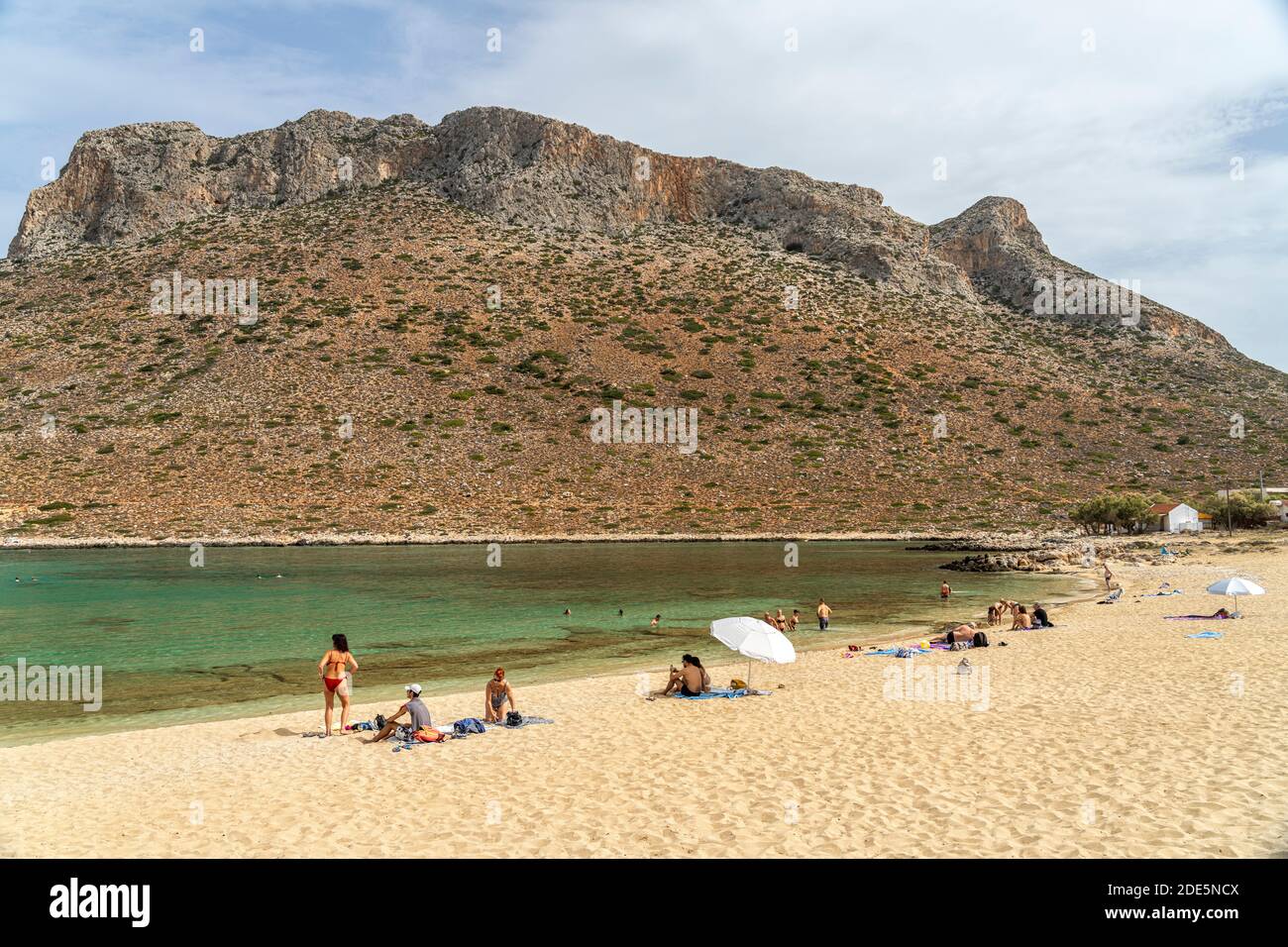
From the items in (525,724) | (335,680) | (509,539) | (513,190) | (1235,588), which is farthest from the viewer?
(513,190)

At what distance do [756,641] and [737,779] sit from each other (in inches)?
228

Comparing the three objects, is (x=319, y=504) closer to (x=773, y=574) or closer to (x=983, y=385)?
(x=773, y=574)

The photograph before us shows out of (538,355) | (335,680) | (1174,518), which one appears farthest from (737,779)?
(538,355)

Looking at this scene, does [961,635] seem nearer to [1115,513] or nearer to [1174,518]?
[1115,513]

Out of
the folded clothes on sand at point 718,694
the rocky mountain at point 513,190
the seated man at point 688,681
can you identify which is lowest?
the folded clothes on sand at point 718,694

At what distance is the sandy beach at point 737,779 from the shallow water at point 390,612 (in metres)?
3.38

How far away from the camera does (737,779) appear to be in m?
10.6

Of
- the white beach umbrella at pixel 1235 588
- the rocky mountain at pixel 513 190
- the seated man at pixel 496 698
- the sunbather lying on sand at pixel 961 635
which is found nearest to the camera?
the seated man at pixel 496 698

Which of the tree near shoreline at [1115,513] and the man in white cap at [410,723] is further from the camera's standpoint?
the tree near shoreline at [1115,513]

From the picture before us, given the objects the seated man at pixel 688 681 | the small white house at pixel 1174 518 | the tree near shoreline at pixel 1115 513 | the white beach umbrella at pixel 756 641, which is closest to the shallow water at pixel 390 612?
the seated man at pixel 688 681

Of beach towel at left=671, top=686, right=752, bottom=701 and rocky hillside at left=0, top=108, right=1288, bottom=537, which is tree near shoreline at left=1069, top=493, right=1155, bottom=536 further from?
beach towel at left=671, top=686, right=752, bottom=701

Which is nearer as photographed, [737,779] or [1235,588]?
[737,779]

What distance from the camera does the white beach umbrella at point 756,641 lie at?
16.1 meters

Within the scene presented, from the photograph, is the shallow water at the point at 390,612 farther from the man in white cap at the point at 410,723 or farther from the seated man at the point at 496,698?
the man in white cap at the point at 410,723
